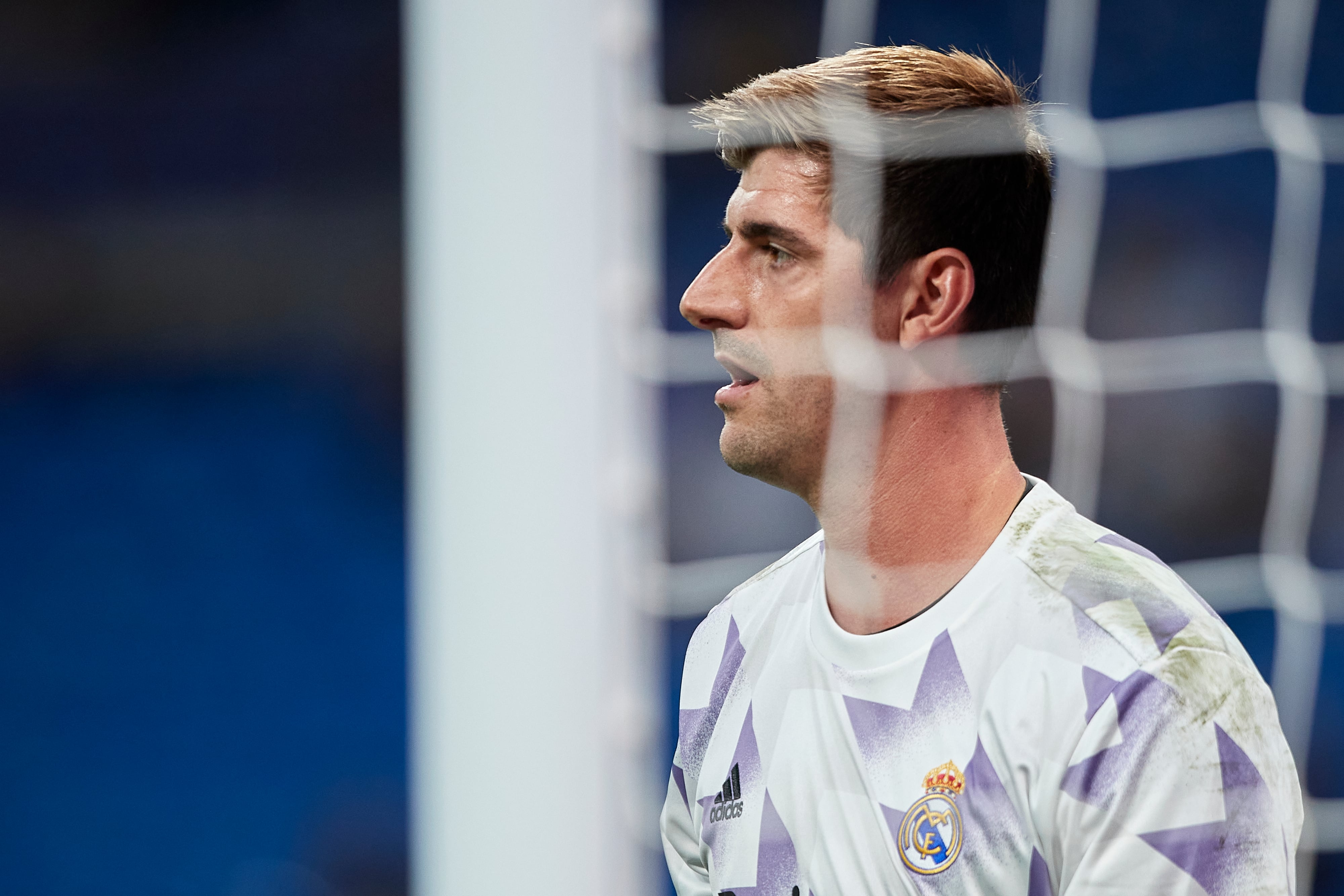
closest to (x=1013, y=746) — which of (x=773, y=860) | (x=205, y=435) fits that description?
(x=773, y=860)

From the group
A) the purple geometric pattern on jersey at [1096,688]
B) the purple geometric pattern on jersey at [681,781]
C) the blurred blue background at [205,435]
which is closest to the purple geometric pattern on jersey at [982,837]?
the purple geometric pattern on jersey at [1096,688]

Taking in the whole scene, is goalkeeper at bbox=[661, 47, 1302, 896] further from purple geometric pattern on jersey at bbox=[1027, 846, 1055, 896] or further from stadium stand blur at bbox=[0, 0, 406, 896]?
stadium stand blur at bbox=[0, 0, 406, 896]

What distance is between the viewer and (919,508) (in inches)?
47.6

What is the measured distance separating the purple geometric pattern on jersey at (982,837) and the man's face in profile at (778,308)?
1.14 ft

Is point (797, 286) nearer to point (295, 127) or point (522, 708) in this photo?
point (522, 708)

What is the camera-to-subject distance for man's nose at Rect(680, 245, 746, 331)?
1218mm

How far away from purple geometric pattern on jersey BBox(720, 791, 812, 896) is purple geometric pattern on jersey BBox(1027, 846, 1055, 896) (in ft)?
0.74

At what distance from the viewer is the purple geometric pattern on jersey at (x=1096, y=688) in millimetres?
996

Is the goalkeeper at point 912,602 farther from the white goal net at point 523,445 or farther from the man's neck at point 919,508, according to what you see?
the white goal net at point 523,445

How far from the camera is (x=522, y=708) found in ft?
2.86

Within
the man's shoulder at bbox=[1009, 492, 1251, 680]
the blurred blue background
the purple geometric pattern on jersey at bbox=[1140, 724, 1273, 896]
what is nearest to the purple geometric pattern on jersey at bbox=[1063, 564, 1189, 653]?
the man's shoulder at bbox=[1009, 492, 1251, 680]

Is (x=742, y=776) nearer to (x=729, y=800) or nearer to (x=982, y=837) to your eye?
(x=729, y=800)

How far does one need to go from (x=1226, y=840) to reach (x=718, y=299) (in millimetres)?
662

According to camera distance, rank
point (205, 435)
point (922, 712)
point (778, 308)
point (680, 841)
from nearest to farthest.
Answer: point (922, 712) → point (778, 308) → point (680, 841) → point (205, 435)
